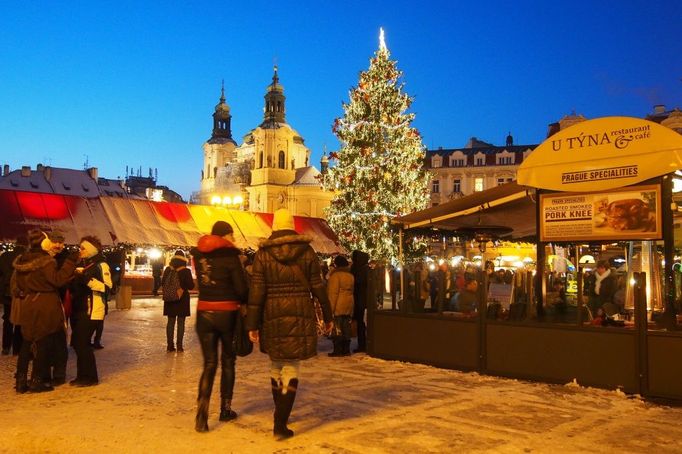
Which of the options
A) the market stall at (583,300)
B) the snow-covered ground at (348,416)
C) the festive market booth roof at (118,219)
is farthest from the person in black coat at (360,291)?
the festive market booth roof at (118,219)

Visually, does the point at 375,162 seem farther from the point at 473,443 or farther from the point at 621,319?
the point at 473,443

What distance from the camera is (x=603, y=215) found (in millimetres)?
9188

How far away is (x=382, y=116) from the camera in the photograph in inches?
1284

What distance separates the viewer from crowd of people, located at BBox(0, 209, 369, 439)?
5711 mm

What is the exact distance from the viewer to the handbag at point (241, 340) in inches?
239

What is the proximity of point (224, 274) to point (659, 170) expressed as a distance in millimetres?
5756

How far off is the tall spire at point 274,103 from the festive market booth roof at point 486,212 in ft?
272

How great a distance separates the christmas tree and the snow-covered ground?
74.8 feet

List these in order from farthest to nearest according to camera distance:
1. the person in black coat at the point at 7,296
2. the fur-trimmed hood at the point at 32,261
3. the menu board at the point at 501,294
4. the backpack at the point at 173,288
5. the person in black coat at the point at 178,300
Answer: the backpack at the point at 173,288
the person in black coat at the point at 178,300
the person in black coat at the point at 7,296
the menu board at the point at 501,294
the fur-trimmed hood at the point at 32,261

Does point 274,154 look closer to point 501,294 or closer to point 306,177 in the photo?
point 306,177

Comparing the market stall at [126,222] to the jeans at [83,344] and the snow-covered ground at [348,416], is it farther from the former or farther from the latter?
the snow-covered ground at [348,416]

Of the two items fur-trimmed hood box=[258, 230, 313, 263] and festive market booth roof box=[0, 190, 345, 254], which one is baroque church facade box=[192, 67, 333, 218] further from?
fur-trimmed hood box=[258, 230, 313, 263]

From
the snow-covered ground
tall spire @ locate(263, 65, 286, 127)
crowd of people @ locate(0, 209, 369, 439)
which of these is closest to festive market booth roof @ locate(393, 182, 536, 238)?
the snow-covered ground

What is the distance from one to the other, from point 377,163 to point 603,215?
23.7 m
